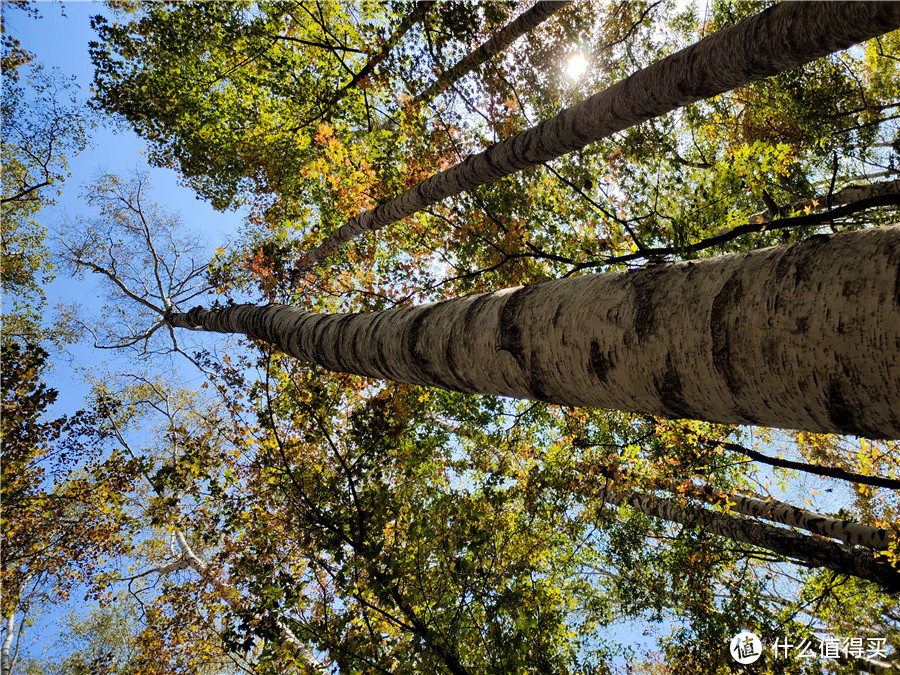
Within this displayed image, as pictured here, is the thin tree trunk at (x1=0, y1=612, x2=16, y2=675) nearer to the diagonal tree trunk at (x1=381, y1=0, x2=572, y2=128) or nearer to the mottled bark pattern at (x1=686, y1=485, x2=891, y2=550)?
the diagonal tree trunk at (x1=381, y1=0, x2=572, y2=128)

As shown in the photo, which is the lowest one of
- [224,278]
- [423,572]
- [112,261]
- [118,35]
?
[423,572]

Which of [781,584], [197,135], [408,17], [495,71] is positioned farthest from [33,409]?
[781,584]

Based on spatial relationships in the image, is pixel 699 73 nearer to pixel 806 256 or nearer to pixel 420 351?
pixel 806 256

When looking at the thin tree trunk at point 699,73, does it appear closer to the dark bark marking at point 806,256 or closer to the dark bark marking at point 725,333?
the dark bark marking at point 806,256

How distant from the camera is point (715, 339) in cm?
109

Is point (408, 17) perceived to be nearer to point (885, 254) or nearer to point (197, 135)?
point (197, 135)

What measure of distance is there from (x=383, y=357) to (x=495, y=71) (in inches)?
205

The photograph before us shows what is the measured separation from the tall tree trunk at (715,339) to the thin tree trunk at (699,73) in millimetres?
2420

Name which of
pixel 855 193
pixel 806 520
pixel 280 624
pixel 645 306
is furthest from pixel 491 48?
pixel 280 624

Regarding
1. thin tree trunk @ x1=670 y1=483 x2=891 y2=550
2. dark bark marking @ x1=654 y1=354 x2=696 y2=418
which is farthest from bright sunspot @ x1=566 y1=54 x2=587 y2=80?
dark bark marking @ x1=654 y1=354 x2=696 y2=418

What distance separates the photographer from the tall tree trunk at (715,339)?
2.97 feet

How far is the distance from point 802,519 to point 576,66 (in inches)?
320

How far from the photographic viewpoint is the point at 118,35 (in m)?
7.45

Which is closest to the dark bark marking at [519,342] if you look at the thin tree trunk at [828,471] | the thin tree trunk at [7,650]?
the thin tree trunk at [828,471]
